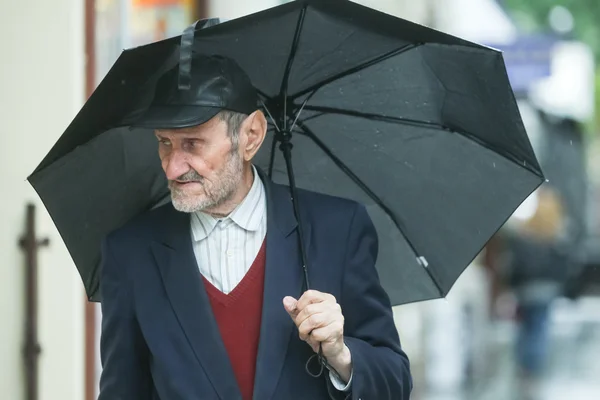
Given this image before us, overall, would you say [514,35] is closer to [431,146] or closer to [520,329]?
[520,329]

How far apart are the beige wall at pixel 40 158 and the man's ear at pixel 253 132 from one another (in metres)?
2.17

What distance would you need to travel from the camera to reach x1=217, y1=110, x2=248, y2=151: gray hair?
11.3 feet

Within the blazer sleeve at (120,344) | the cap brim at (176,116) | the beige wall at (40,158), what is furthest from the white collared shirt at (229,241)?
the beige wall at (40,158)

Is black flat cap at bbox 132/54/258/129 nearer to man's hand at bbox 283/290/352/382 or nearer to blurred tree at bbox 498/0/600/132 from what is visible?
man's hand at bbox 283/290/352/382

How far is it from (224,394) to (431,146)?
1091 millimetres

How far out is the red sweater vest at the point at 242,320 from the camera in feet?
11.2

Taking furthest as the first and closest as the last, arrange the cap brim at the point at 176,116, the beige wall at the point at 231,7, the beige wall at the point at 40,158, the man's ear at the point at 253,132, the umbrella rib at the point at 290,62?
the beige wall at the point at 231,7 → the beige wall at the point at 40,158 → the man's ear at the point at 253,132 → the umbrella rib at the point at 290,62 → the cap brim at the point at 176,116

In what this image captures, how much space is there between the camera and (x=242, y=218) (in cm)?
354

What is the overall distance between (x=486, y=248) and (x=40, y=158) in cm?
798

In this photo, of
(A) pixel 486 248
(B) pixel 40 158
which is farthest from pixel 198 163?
(A) pixel 486 248

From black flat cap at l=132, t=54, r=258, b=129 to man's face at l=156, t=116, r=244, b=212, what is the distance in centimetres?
5

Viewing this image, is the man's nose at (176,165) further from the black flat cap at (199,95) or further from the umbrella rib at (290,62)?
the umbrella rib at (290,62)

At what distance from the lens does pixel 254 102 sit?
353 centimetres

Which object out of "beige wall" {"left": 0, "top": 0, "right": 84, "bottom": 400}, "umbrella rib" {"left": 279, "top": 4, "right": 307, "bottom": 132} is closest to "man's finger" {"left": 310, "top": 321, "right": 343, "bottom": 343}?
"umbrella rib" {"left": 279, "top": 4, "right": 307, "bottom": 132}
